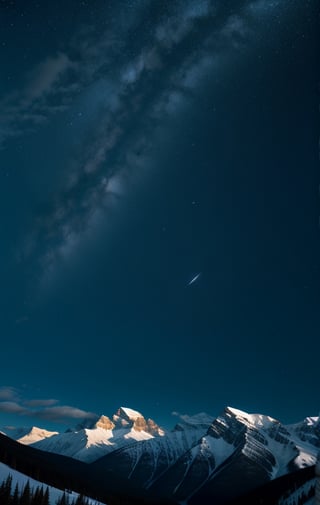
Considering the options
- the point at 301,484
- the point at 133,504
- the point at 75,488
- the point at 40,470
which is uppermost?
the point at 40,470

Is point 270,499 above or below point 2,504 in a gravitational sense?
below

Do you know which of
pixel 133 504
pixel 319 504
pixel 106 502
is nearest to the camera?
pixel 319 504

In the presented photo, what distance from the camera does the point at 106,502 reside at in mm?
176500

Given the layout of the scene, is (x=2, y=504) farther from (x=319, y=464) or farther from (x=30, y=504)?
(x=319, y=464)

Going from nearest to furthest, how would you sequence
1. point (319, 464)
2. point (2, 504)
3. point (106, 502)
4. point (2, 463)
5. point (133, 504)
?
point (319, 464), point (2, 504), point (2, 463), point (106, 502), point (133, 504)

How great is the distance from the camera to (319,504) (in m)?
4.99

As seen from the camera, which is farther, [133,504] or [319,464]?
[133,504]

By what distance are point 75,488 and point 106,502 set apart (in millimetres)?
19664

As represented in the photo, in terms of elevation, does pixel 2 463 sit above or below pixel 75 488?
above

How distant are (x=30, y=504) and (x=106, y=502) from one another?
84507 millimetres

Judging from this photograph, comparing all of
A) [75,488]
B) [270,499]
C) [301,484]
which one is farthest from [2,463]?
[301,484]

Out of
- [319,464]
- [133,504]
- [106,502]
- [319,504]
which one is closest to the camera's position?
[319,504]

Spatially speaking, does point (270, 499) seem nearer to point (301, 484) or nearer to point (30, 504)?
point (301, 484)

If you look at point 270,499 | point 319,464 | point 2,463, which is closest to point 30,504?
point 2,463
